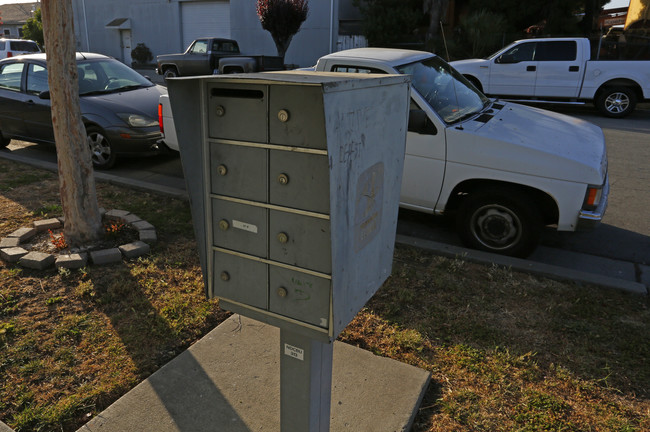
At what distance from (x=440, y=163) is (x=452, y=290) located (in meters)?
1.24

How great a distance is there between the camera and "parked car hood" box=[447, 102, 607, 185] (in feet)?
13.5

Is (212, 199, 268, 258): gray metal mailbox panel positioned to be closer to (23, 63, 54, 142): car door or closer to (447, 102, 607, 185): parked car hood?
(447, 102, 607, 185): parked car hood

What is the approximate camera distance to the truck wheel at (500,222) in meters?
4.44

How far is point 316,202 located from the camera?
1.72 meters

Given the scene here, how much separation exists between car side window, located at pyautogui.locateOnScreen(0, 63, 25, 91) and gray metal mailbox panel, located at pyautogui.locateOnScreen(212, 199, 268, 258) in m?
7.69

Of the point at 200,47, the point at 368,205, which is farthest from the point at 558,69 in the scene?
the point at 200,47

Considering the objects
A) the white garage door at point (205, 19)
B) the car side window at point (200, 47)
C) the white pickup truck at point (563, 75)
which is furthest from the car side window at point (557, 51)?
the white garage door at point (205, 19)

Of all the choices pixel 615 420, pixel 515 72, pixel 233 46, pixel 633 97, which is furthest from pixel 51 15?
pixel 233 46

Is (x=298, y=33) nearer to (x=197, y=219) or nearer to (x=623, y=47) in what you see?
(x=623, y=47)

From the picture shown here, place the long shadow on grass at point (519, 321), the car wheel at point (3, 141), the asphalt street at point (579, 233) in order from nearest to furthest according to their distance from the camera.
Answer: the long shadow on grass at point (519, 321) → the asphalt street at point (579, 233) → the car wheel at point (3, 141)

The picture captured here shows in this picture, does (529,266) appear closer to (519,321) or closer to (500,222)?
(500,222)

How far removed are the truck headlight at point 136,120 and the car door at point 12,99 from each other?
1.91 m

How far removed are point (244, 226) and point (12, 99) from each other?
781 cm

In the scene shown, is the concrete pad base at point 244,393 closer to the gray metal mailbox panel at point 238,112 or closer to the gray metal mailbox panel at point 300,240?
the gray metal mailbox panel at point 300,240
